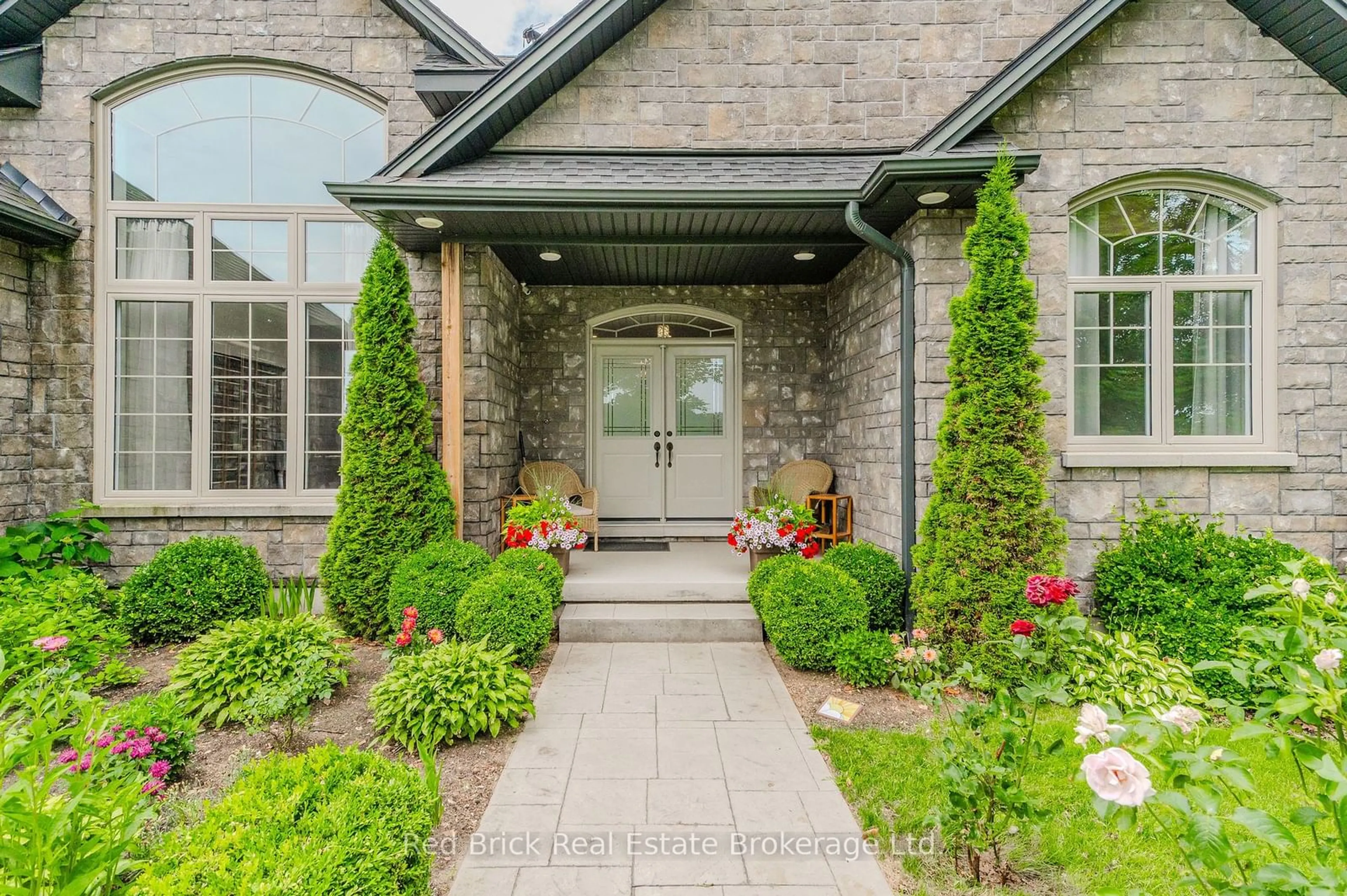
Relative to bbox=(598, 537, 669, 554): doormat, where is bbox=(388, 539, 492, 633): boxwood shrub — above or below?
above

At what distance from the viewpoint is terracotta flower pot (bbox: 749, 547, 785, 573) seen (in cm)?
482

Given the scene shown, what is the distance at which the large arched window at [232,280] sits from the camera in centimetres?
518

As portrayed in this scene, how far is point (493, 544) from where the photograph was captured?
5.10m

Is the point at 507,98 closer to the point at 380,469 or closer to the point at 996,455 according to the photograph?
the point at 380,469

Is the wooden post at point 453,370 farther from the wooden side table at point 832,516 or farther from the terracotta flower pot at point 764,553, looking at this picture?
the wooden side table at point 832,516

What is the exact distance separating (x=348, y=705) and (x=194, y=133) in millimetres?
4974

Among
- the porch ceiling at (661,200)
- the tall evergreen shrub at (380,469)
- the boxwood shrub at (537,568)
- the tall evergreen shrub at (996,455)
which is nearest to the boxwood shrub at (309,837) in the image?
the boxwood shrub at (537,568)

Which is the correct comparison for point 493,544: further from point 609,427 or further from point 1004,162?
point 1004,162

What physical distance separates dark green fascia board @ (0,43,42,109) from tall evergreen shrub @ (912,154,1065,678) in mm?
7158

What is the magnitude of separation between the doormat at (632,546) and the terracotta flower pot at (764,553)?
55.6 inches

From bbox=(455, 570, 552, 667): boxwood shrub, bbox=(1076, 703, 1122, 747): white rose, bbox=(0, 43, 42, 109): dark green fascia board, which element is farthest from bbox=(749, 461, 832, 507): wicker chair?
bbox=(0, 43, 42, 109): dark green fascia board

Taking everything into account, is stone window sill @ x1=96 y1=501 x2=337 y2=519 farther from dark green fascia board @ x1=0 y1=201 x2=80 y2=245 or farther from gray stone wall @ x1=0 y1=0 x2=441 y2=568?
dark green fascia board @ x1=0 y1=201 x2=80 y2=245

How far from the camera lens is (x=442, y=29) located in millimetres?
5062

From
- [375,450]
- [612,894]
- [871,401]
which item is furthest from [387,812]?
[871,401]
